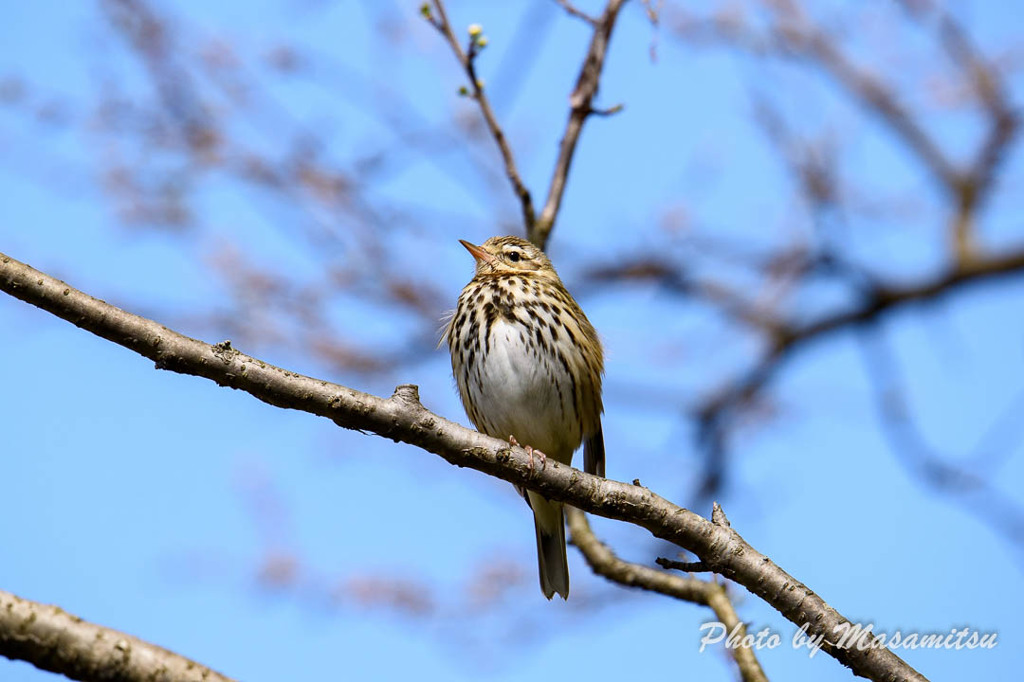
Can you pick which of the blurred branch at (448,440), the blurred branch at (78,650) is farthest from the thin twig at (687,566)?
the blurred branch at (78,650)

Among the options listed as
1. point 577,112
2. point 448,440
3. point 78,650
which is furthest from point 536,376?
point 78,650

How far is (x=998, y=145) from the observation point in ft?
29.8

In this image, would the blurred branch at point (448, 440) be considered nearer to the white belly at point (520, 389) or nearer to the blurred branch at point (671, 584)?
the blurred branch at point (671, 584)

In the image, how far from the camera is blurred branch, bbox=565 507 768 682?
412 centimetres

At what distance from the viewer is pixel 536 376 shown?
6082 millimetres

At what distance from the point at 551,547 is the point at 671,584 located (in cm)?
162

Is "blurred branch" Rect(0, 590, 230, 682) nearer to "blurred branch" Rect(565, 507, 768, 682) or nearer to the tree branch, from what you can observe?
"blurred branch" Rect(565, 507, 768, 682)

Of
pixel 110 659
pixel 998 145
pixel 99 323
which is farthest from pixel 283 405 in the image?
pixel 998 145

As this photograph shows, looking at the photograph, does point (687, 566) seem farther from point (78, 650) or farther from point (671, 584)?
point (78, 650)

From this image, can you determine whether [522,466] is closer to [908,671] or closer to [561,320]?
[908,671]

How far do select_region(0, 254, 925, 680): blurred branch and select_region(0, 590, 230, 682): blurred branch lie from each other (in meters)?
1.03

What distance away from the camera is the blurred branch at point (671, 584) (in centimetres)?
412

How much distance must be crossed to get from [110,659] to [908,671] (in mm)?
2314

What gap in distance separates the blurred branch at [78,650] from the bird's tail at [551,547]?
12.5 ft
